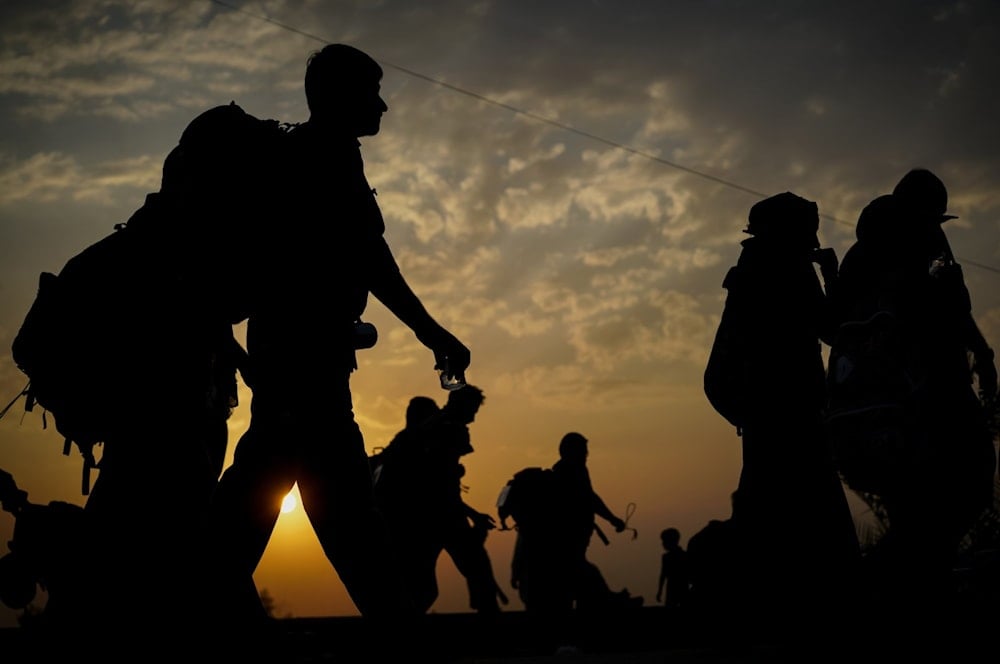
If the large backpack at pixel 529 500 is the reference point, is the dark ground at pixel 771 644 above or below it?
below

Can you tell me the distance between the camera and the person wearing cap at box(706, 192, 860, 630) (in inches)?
204

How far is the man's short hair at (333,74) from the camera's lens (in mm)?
4078

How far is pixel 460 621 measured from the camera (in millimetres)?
11734

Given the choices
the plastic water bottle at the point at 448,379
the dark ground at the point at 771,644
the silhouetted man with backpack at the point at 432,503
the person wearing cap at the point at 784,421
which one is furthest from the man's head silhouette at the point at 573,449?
the plastic water bottle at the point at 448,379

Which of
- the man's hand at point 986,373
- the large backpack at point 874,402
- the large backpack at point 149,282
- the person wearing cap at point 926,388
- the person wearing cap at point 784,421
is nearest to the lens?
the large backpack at point 149,282

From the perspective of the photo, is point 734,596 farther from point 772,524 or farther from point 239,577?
point 239,577

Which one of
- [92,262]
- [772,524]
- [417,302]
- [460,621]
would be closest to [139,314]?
[92,262]

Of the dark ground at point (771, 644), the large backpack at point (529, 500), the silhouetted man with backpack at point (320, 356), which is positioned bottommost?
the dark ground at point (771, 644)

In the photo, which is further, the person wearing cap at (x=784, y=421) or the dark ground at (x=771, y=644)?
the person wearing cap at (x=784, y=421)

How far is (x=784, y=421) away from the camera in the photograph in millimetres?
5391

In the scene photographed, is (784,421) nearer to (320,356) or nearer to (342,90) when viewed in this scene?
(320,356)

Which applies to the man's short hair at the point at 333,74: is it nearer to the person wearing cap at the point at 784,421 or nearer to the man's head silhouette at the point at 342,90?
the man's head silhouette at the point at 342,90

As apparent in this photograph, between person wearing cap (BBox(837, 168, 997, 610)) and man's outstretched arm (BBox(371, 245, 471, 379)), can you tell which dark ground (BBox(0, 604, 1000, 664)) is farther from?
man's outstretched arm (BBox(371, 245, 471, 379))

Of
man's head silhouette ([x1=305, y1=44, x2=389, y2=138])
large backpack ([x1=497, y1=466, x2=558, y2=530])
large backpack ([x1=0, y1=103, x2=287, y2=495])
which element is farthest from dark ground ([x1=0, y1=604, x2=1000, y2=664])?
large backpack ([x1=497, y1=466, x2=558, y2=530])
